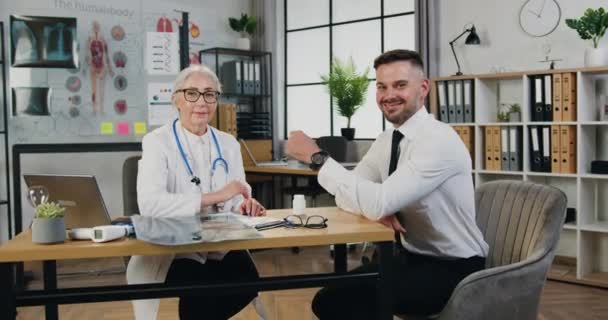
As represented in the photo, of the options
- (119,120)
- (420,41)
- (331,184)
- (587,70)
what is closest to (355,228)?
(331,184)

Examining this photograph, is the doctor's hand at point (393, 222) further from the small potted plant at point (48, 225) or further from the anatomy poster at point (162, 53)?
the anatomy poster at point (162, 53)

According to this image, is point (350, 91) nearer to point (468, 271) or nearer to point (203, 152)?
point (203, 152)

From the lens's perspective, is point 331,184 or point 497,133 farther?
point 497,133

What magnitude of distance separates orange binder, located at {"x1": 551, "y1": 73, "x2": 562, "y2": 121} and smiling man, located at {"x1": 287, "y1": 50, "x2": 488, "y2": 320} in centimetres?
249

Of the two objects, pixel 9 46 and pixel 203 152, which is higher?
pixel 9 46

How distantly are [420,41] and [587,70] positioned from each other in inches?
57.5

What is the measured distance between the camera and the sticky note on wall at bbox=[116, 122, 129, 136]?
581 centimetres

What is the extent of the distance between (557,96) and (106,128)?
382 cm

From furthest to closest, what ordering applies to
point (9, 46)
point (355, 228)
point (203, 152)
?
point (9, 46), point (203, 152), point (355, 228)

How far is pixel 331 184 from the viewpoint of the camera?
2152 millimetres

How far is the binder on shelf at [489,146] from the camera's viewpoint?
482 cm

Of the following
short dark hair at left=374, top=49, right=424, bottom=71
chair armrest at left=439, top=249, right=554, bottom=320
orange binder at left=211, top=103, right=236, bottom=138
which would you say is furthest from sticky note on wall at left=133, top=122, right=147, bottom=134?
chair armrest at left=439, top=249, right=554, bottom=320

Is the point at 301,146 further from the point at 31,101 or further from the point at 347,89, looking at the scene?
the point at 31,101

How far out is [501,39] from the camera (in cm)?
506
